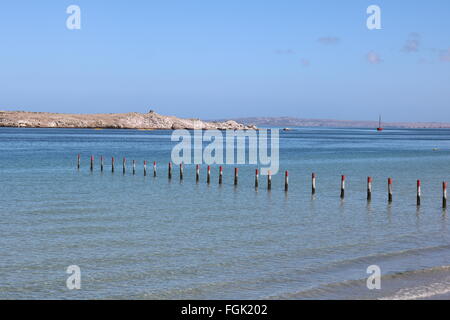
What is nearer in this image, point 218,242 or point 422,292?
point 422,292

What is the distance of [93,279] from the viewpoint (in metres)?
16.6

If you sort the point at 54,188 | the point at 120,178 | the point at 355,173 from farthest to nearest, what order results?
the point at 355,173, the point at 120,178, the point at 54,188

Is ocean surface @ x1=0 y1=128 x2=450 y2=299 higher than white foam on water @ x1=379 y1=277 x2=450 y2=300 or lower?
lower

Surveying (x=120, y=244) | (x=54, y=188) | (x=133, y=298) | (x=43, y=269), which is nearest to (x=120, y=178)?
(x=54, y=188)

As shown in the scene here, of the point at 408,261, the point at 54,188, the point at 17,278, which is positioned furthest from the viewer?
the point at 54,188

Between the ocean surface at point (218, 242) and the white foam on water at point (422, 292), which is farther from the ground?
the white foam on water at point (422, 292)

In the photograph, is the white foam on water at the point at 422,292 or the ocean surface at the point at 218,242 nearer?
the white foam on water at the point at 422,292

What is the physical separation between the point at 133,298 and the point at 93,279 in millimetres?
2105

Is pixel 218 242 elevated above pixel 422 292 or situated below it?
below

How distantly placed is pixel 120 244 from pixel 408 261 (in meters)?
9.77

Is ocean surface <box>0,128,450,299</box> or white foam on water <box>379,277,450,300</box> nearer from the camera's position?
white foam on water <box>379,277,450,300</box>

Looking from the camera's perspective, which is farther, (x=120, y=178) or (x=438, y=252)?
(x=120, y=178)
